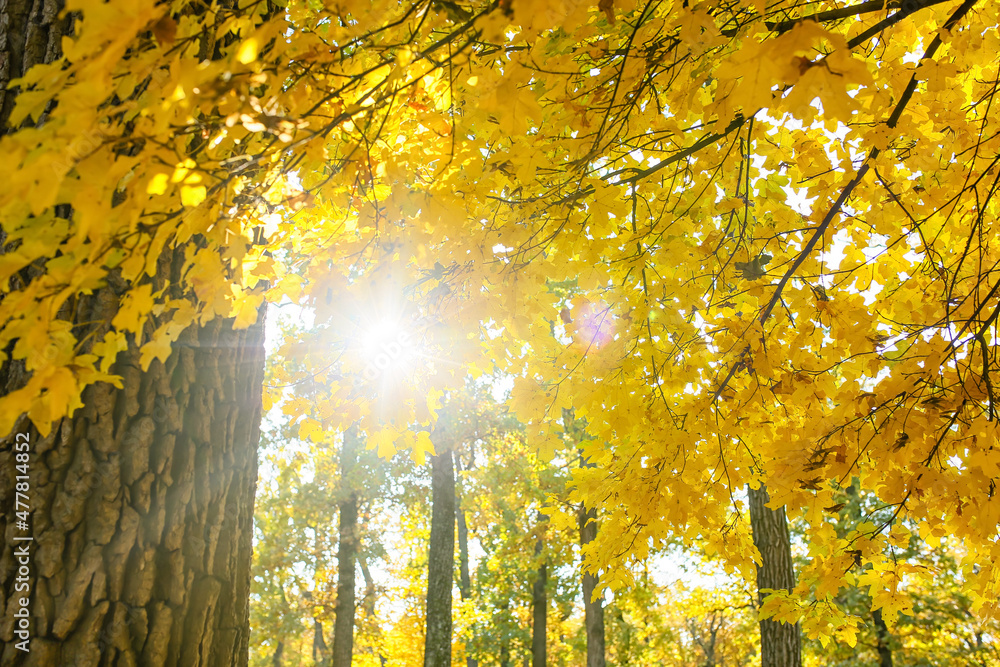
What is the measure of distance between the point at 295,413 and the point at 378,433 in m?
0.52

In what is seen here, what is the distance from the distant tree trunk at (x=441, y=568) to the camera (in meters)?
6.51

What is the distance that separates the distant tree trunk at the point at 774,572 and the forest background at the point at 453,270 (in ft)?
6.64

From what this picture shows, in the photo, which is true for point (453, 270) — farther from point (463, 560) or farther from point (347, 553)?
point (463, 560)

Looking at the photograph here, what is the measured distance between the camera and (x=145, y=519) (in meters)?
1.62

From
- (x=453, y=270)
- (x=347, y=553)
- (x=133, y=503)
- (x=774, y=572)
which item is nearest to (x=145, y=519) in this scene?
(x=133, y=503)

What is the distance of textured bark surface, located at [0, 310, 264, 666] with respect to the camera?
150 centimetres

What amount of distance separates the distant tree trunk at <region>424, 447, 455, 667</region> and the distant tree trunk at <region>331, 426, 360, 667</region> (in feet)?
7.56

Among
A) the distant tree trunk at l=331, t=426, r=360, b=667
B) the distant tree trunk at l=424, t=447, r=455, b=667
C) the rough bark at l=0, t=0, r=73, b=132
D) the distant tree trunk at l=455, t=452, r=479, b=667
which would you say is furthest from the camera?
the distant tree trunk at l=455, t=452, r=479, b=667

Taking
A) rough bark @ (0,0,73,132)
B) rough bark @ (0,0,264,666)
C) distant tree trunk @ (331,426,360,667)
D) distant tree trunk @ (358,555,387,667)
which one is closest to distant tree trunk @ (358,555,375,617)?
distant tree trunk @ (358,555,387,667)

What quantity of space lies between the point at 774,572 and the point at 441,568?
12.6ft

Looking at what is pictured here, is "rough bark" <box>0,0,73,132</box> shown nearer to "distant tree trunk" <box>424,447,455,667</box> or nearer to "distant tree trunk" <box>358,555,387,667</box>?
"distant tree trunk" <box>424,447,455,667</box>

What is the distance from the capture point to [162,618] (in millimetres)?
1615

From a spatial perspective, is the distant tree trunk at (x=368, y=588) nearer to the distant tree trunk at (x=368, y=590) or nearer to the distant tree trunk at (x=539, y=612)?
the distant tree trunk at (x=368, y=590)

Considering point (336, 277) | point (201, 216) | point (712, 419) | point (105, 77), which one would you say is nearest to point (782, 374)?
point (712, 419)
